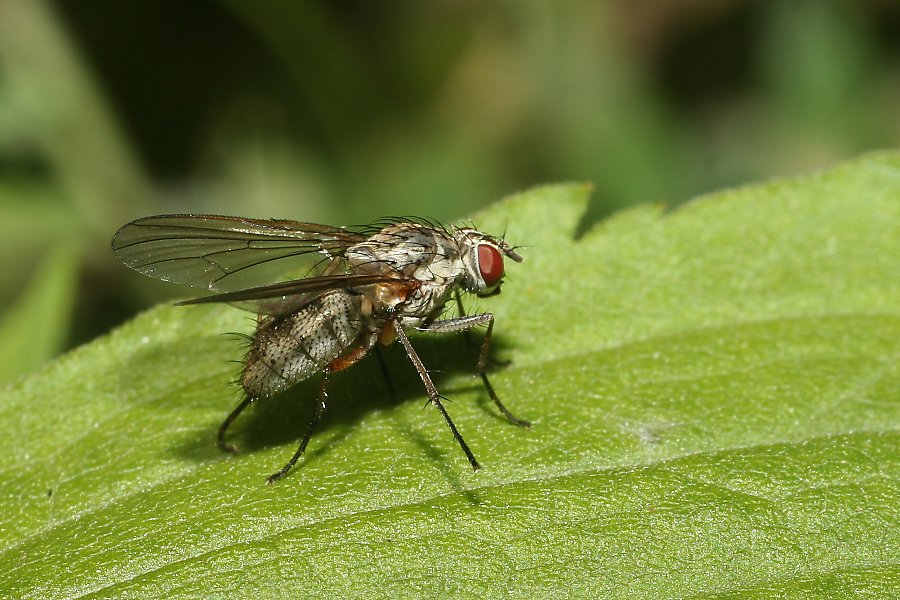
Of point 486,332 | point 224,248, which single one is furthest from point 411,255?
point 224,248

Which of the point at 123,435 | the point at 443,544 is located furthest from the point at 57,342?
the point at 443,544

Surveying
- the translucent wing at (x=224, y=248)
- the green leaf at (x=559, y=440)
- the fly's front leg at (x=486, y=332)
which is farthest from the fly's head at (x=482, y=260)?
the translucent wing at (x=224, y=248)

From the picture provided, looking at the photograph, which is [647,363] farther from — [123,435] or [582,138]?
[582,138]

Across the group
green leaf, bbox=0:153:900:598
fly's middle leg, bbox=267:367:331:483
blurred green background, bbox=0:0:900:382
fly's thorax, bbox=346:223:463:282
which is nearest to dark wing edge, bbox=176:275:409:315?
fly's thorax, bbox=346:223:463:282

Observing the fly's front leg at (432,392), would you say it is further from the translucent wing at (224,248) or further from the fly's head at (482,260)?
the translucent wing at (224,248)

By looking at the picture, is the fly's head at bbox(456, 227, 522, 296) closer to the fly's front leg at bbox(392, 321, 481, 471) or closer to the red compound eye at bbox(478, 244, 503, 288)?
the red compound eye at bbox(478, 244, 503, 288)
